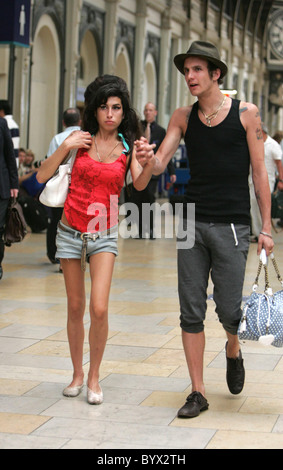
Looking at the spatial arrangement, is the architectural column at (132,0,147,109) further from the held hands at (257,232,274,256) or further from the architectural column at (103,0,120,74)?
the held hands at (257,232,274,256)

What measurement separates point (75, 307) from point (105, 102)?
111 centimetres

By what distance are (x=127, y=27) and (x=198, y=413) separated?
2025cm

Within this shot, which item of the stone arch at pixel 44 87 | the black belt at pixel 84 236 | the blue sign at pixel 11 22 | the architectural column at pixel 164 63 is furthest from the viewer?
the architectural column at pixel 164 63

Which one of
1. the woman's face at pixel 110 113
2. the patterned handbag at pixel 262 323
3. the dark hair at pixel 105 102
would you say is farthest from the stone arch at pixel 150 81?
the patterned handbag at pixel 262 323

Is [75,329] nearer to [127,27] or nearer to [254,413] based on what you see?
[254,413]

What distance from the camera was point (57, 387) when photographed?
16.9 feet

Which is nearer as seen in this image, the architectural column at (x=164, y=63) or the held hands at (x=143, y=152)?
the held hands at (x=143, y=152)

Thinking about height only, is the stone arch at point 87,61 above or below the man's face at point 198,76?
above

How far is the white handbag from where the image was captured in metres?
4.88

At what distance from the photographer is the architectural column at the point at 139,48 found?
2452 centimetres

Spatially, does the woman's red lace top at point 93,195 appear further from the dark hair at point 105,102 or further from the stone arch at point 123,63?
the stone arch at point 123,63

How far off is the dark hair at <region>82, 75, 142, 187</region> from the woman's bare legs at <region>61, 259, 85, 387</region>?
2.06 feet

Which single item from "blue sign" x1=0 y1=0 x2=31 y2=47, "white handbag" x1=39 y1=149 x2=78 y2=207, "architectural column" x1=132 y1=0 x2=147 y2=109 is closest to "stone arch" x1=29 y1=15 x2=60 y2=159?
"architectural column" x1=132 y1=0 x2=147 y2=109

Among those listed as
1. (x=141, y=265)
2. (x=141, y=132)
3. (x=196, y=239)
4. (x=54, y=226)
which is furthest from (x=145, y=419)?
(x=141, y=265)
